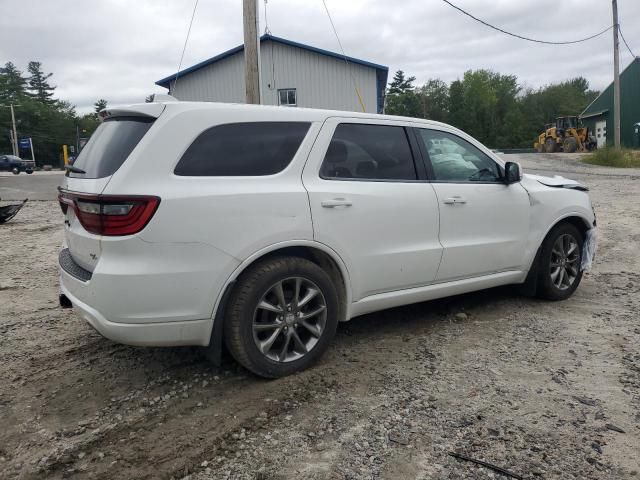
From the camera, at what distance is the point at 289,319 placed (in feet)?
11.1

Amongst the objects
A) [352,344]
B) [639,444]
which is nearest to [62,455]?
[352,344]

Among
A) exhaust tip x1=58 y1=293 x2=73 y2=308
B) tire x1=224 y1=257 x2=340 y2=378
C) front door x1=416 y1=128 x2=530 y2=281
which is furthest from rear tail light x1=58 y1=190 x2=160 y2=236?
front door x1=416 y1=128 x2=530 y2=281

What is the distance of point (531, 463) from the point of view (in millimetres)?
2514

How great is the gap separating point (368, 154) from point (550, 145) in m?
40.6

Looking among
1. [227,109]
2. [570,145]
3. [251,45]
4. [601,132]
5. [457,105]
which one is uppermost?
[457,105]

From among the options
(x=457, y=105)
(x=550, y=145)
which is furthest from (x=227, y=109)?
(x=457, y=105)

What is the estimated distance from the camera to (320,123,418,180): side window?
12.0 feet

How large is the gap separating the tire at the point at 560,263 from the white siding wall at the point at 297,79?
70.8 feet

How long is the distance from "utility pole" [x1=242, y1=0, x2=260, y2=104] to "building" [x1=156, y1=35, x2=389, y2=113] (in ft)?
57.8

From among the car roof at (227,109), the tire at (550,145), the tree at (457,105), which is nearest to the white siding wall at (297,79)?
the tire at (550,145)

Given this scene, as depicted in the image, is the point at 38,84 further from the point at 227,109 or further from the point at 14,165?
the point at 227,109

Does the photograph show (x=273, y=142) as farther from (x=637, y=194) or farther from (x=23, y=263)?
(x=637, y=194)

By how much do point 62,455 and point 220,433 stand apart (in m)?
0.78

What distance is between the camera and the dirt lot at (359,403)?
256 centimetres
